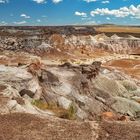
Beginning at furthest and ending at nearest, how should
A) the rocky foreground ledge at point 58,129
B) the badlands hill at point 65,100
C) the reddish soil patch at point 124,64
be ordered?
the reddish soil patch at point 124,64 → the badlands hill at point 65,100 → the rocky foreground ledge at point 58,129

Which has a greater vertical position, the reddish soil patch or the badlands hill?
the badlands hill

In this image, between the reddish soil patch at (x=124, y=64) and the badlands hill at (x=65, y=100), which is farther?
the reddish soil patch at (x=124, y=64)

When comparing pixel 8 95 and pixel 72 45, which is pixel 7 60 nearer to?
pixel 72 45

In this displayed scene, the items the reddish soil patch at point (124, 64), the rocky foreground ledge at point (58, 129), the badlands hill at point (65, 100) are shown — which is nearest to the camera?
the rocky foreground ledge at point (58, 129)

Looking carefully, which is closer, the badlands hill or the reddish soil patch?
the badlands hill

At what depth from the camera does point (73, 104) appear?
3859cm

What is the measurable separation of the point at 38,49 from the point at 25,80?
59.4 m

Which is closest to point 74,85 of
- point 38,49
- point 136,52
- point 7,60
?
point 7,60

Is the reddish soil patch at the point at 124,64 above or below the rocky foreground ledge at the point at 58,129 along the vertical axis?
below

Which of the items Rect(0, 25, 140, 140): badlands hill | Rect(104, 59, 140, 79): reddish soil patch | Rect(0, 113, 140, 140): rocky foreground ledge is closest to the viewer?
Rect(0, 113, 140, 140): rocky foreground ledge

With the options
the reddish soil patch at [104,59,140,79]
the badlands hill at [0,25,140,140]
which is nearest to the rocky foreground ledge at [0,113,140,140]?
the badlands hill at [0,25,140,140]

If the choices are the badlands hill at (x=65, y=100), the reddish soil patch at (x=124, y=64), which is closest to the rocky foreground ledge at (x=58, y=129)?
the badlands hill at (x=65, y=100)

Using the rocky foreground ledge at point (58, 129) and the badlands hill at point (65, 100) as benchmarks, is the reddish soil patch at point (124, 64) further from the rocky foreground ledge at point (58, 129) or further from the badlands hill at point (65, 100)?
the rocky foreground ledge at point (58, 129)

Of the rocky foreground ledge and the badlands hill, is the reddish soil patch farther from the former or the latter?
the rocky foreground ledge
